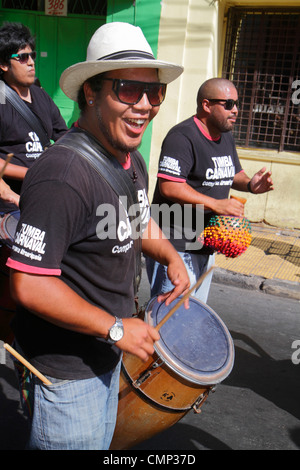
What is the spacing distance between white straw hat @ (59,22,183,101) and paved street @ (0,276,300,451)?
2.21m

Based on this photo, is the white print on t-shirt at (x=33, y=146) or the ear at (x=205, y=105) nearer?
the white print on t-shirt at (x=33, y=146)

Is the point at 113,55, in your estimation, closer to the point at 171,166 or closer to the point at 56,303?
the point at 56,303

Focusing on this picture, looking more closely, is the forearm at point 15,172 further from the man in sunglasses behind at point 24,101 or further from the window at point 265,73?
the window at point 265,73

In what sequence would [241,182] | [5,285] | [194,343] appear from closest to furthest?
[194,343], [5,285], [241,182]

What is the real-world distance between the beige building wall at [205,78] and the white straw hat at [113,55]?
632 centimetres

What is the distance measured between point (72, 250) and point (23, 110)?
2166mm

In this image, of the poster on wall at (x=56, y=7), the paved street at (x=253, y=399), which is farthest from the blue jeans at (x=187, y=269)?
the poster on wall at (x=56, y=7)

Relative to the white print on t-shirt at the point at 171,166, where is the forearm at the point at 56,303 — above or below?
below

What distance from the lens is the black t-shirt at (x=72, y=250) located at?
5.02 feet

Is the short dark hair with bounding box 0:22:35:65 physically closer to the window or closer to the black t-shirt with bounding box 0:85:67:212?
the black t-shirt with bounding box 0:85:67:212

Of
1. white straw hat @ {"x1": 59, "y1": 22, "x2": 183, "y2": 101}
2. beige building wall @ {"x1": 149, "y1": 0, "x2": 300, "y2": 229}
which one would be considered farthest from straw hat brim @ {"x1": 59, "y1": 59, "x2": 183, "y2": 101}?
beige building wall @ {"x1": 149, "y1": 0, "x2": 300, "y2": 229}

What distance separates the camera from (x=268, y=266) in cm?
661

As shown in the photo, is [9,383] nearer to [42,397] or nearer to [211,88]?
[42,397]

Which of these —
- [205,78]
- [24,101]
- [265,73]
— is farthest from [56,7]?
[24,101]
